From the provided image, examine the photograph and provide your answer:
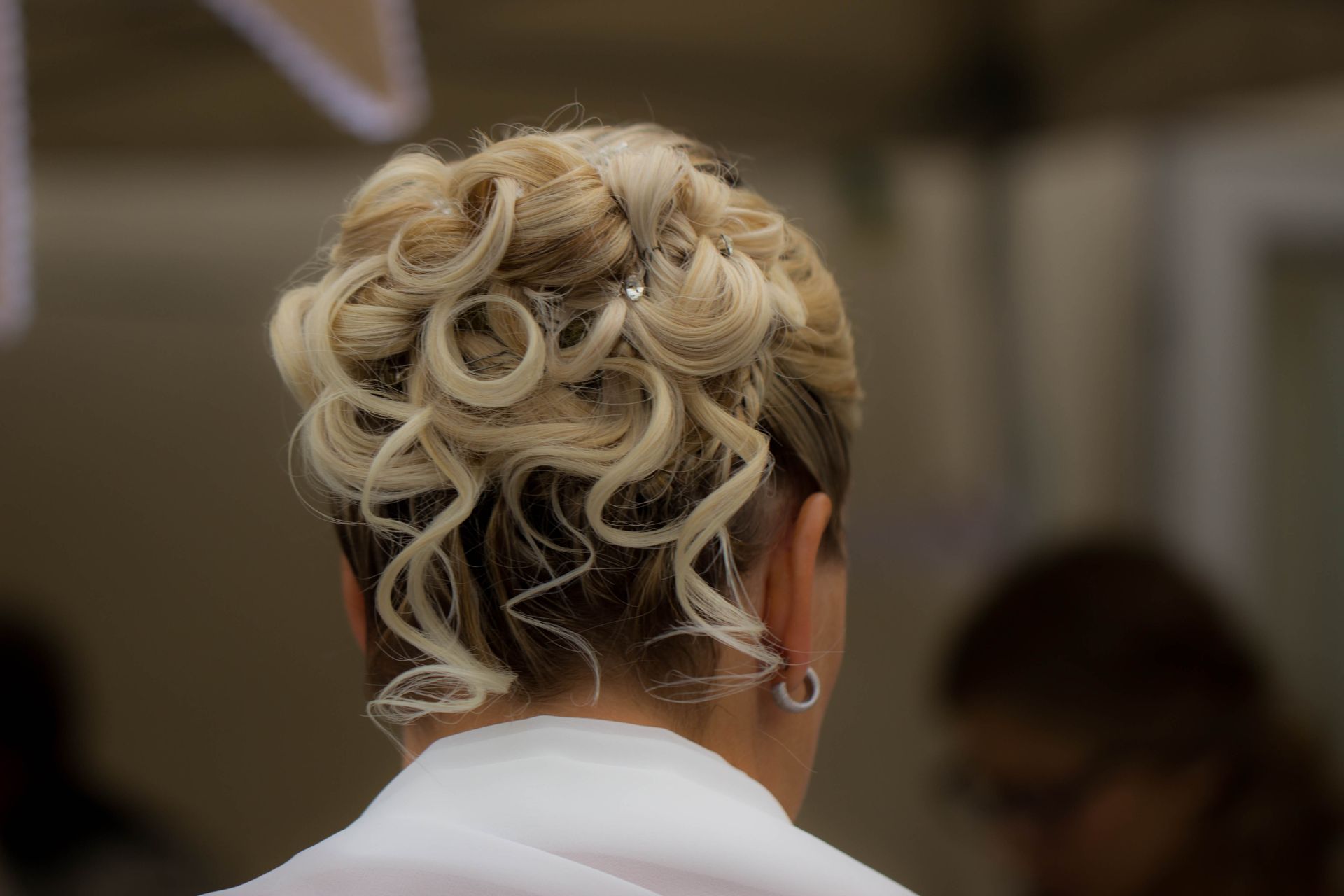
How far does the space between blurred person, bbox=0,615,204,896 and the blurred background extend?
0.04 m

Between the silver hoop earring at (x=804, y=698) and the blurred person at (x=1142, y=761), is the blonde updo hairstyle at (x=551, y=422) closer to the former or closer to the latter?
the silver hoop earring at (x=804, y=698)

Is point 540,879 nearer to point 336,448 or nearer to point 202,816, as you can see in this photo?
point 336,448

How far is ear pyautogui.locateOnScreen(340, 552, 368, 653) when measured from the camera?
755 mm

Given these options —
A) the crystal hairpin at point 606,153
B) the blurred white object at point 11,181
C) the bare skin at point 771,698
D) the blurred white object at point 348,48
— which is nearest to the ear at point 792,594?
the bare skin at point 771,698

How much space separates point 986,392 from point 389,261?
2194 millimetres

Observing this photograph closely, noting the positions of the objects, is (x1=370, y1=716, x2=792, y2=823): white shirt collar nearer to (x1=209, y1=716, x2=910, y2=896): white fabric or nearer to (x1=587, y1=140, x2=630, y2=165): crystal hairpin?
(x1=209, y1=716, x2=910, y2=896): white fabric

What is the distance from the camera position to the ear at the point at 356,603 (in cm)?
76

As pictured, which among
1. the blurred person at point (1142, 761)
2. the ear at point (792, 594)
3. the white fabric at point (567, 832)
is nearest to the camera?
the white fabric at point (567, 832)

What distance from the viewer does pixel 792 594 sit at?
0.71 m

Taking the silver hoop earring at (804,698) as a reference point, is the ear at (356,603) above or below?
above

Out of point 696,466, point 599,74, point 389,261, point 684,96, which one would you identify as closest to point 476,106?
point 599,74

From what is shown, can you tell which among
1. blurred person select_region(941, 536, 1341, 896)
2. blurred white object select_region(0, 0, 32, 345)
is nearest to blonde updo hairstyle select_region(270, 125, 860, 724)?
blurred white object select_region(0, 0, 32, 345)

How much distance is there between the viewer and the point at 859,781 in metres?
2.39

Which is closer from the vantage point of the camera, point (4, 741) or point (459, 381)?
point (459, 381)
